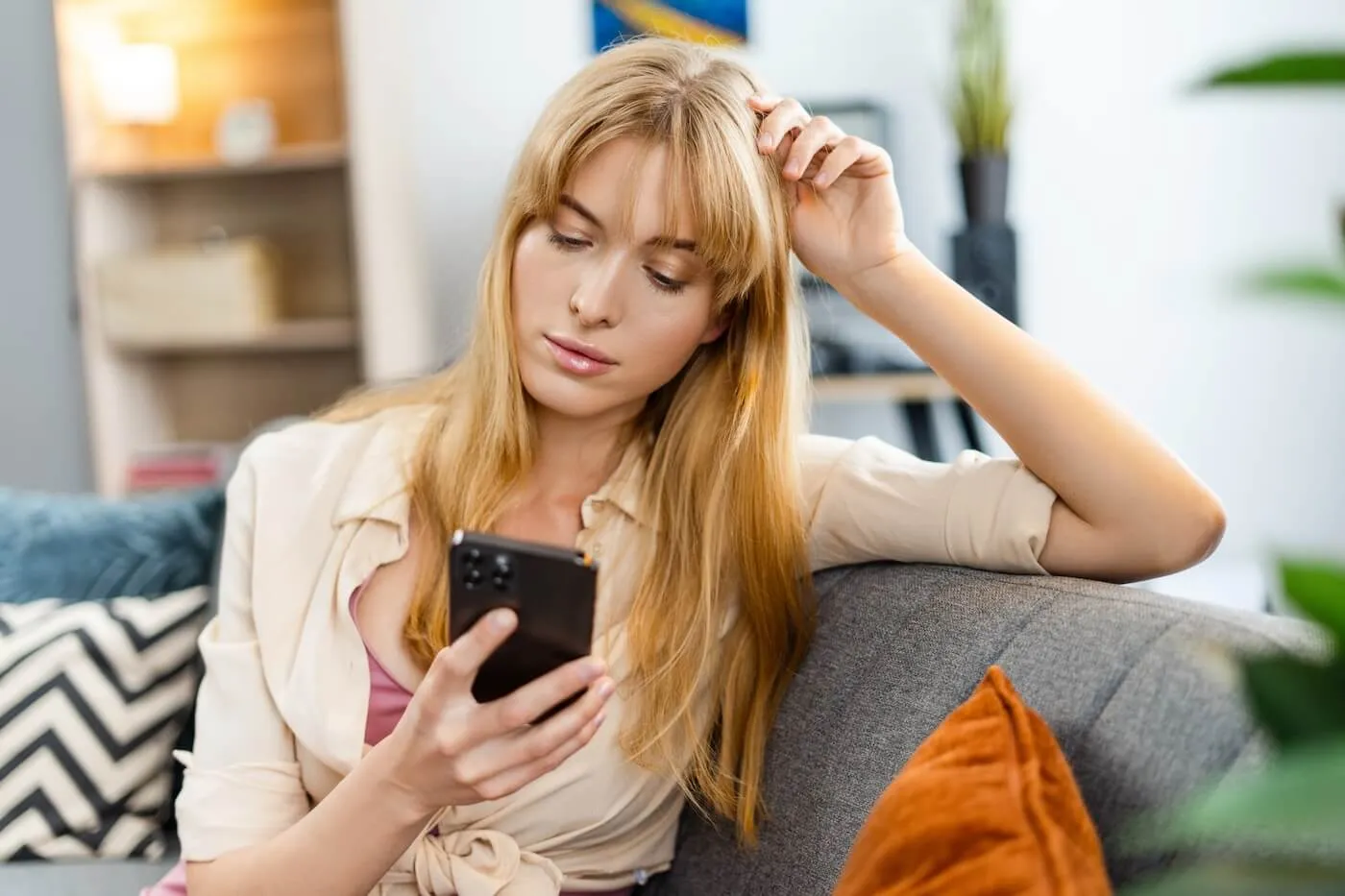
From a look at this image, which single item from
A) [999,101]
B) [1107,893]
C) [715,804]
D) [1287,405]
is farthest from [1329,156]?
[1107,893]

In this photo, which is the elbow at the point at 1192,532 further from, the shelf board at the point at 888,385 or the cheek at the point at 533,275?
the shelf board at the point at 888,385

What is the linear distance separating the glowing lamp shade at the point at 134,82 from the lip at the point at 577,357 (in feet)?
9.18

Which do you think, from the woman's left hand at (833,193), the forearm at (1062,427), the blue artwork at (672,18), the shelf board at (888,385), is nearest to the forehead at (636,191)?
the woman's left hand at (833,193)

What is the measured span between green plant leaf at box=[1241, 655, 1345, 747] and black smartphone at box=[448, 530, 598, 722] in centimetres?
48

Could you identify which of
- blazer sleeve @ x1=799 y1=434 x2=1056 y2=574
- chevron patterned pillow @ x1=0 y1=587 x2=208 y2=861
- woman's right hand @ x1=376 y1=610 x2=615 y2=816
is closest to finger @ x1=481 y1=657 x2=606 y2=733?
woman's right hand @ x1=376 y1=610 x2=615 y2=816

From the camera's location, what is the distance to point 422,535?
48.4 inches

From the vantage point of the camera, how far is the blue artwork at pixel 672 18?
369cm

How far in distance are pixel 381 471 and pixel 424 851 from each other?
1.15 feet

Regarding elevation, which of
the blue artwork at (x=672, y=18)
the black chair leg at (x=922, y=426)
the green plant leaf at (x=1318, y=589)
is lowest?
the black chair leg at (x=922, y=426)

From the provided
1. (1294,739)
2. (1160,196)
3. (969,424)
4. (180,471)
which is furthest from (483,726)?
(1160,196)

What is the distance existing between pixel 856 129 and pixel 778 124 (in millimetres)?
2362

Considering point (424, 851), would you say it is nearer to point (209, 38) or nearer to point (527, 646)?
point (527, 646)

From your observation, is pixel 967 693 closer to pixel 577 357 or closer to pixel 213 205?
pixel 577 357

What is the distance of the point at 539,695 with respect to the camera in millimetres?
826
